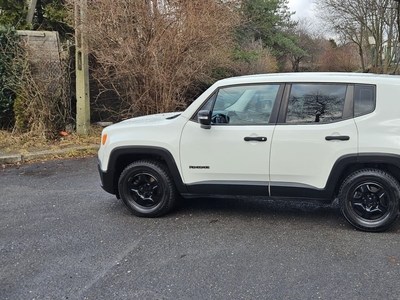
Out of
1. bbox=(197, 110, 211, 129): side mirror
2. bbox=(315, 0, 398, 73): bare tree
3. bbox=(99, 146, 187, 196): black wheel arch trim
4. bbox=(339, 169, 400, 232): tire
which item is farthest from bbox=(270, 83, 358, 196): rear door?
bbox=(315, 0, 398, 73): bare tree

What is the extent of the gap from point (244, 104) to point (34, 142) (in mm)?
6329

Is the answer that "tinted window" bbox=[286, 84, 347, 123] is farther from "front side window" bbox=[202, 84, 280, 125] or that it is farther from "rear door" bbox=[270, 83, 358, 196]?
"front side window" bbox=[202, 84, 280, 125]

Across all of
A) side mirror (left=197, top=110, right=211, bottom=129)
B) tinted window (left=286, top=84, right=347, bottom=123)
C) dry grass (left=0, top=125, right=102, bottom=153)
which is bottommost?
dry grass (left=0, top=125, right=102, bottom=153)

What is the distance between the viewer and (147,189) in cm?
466

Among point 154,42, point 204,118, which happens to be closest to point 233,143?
point 204,118

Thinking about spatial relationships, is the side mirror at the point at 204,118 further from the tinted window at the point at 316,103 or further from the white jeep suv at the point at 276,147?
the tinted window at the point at 316,103

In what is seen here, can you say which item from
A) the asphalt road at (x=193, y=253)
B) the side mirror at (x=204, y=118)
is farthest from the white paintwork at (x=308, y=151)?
the side mirror at (x=204, y=118)

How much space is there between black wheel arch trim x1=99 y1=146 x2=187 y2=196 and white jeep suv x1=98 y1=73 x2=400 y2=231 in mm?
12

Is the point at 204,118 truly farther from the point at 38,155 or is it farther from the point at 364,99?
the point at 38,155

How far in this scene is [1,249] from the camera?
387 centimetres

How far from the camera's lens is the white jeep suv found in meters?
3.93

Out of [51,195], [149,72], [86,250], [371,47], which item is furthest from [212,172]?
[371,47]

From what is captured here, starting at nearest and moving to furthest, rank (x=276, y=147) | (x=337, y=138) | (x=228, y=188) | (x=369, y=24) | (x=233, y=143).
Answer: (x=337, y=138) → (x=276, y=147) → (x=233, y=143) → (x=228, y=188) → (x=369, y=24)

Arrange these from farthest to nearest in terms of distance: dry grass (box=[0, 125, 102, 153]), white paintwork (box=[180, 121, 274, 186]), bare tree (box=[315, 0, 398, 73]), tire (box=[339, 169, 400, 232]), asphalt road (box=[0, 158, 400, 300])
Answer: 1. bare tree (box=[315, 0, 398, 73])
2. dry grass (box=[0, 125, 102, 153])
3. white paintwork (box=[180, 121, 274, 186])
4. tire (box=[339, 169, 400, 232])
5. asphalt road (box=[0, 158, 400, 300])
